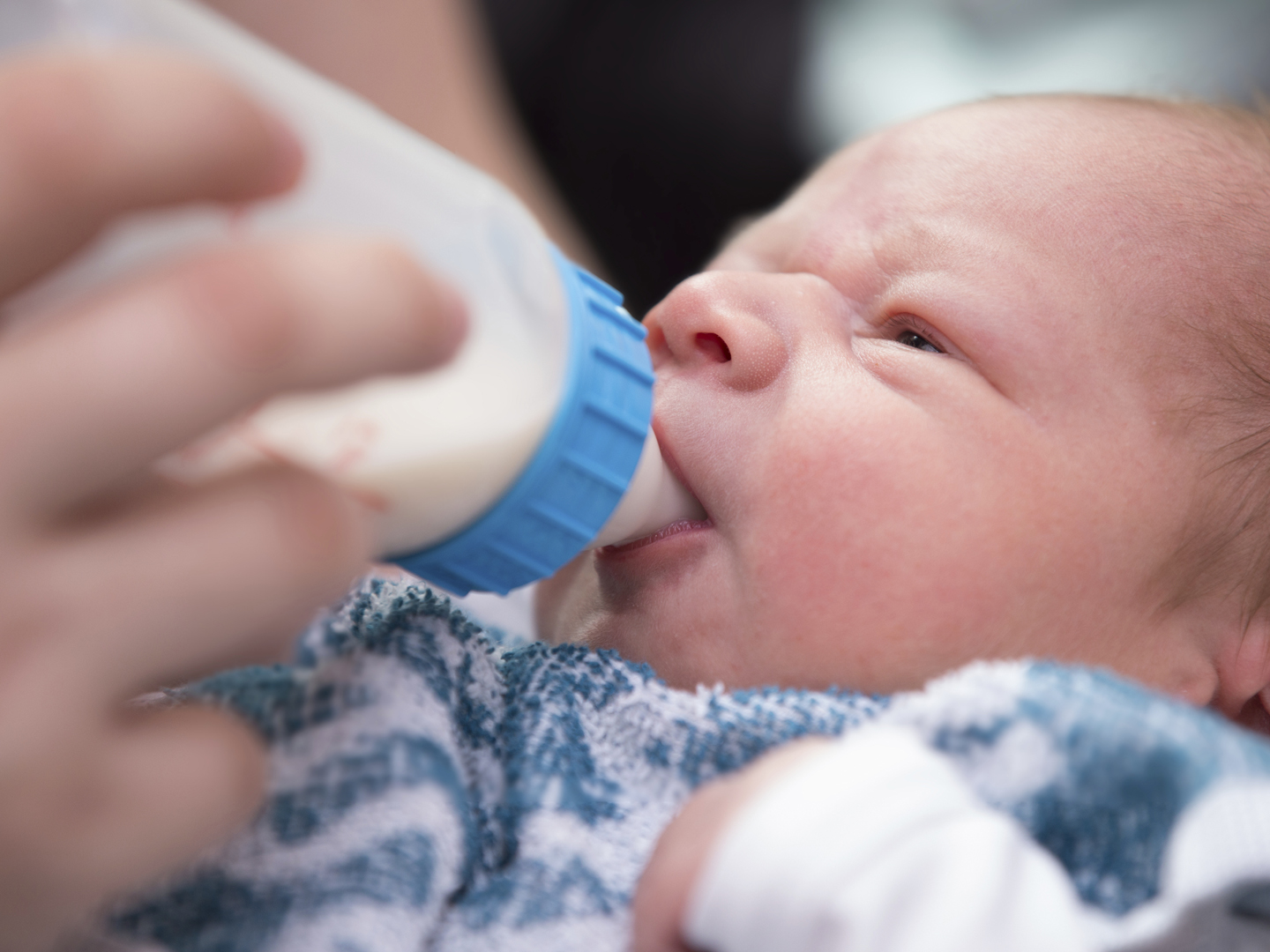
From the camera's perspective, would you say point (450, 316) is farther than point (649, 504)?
No

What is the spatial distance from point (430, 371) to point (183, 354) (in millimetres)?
107

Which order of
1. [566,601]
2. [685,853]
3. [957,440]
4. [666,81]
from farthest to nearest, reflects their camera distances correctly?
1. [666,81]
2. [566,601]
3. [957,440]
4. [685,853]

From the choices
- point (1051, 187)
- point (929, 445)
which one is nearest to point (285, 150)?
point (929, 445)

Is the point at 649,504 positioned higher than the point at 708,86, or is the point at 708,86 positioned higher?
the point at 649,504

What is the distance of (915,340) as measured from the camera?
2.81 feet

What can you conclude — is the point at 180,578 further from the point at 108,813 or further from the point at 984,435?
the point at 984,435

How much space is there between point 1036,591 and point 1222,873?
28 centimetres

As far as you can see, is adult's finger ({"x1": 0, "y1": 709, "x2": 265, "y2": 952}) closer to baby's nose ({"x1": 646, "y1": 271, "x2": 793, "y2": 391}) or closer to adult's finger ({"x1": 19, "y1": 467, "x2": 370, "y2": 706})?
adult's finger ({"x1": 19, "y1": 467, "x2": 370, "y2": 706})

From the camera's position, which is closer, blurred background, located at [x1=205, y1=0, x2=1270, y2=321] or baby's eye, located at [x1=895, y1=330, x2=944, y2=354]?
baby's eye, located at [x1=895, y1=330, x2=944, y2=354]

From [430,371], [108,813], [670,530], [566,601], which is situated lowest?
[566,601]

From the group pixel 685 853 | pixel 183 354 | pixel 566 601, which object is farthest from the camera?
pixel 566 601

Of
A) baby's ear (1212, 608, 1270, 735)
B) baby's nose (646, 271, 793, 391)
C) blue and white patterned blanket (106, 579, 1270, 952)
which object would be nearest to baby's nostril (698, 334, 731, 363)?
baby's nose (646, 271, 793, 391)

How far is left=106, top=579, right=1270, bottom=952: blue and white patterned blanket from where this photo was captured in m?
0.57

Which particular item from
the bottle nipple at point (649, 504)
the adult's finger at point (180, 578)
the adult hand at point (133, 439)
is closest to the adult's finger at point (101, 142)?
the adult hand at point (133, 439)
